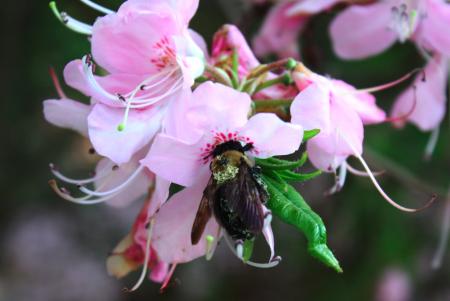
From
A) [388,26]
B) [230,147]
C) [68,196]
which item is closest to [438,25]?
[388,26]

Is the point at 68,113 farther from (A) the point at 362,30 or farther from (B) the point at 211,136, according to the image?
(A) the point at 362,30

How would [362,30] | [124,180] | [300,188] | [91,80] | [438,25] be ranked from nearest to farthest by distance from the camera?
[91,80], [124,180], [438,25], [362,30], [300,188]

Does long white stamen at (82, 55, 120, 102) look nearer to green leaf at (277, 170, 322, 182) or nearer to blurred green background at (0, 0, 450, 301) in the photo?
green leaf at (277, 170, 322, 182)

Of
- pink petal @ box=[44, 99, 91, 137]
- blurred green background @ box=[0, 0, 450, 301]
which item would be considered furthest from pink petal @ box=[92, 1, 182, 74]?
blurred green background @ box=[0, 0, 450, 301]

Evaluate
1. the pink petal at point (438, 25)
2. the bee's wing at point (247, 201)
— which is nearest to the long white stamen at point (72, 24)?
the bee's wing at point (247, 201)

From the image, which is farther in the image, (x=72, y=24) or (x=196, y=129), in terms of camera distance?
(x=72, y=24)

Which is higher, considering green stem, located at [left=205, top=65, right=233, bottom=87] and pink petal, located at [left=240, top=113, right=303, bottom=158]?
pink petal, located at [left=240, top=113, right=303, bottom=158]

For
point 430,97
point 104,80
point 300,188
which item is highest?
point 104,80
